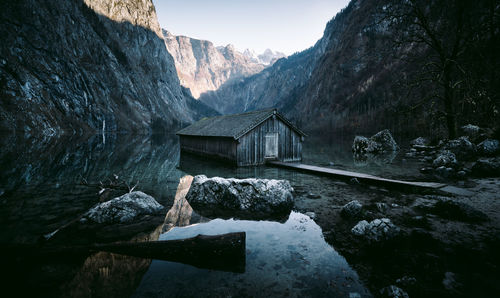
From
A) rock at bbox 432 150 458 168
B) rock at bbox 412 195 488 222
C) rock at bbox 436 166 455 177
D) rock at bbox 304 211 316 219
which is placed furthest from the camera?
rock at bbox 432 150 458 168

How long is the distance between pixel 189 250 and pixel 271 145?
15.0 meters

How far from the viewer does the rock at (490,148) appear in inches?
613

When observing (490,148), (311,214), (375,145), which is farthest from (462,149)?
(311,214)

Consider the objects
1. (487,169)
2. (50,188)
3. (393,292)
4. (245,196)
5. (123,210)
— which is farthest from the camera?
(487,169)

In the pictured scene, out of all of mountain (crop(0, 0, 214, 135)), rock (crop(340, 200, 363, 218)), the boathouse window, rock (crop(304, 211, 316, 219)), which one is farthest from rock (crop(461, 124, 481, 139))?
mountain (crop(0, 0, 214, 135))

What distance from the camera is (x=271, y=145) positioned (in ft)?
64.5

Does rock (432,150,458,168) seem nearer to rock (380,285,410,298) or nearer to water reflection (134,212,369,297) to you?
water reflection (134,212,369,297)

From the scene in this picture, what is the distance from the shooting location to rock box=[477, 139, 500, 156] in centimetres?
1557

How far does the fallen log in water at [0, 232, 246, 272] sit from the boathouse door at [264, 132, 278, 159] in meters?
14.3

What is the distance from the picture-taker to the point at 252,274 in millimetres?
4824

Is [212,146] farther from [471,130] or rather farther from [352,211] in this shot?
[471,130]

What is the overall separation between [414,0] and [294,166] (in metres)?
13.8

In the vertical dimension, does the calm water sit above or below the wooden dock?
below

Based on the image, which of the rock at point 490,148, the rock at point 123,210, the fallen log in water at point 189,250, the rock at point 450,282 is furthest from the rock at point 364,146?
the fallen log in water at point 189,250
